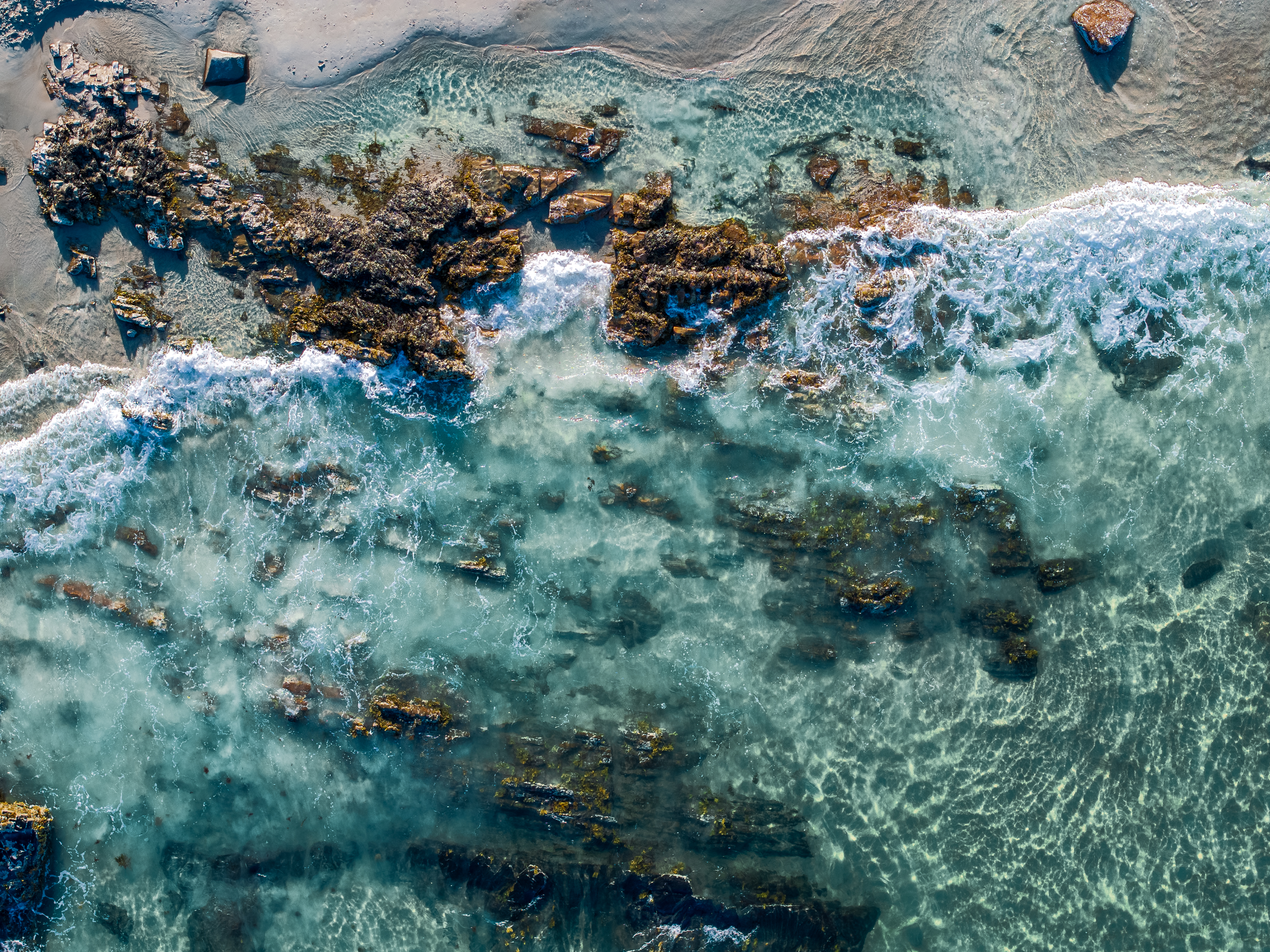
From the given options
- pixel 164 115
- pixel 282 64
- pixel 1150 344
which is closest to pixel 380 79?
pixel 282 64

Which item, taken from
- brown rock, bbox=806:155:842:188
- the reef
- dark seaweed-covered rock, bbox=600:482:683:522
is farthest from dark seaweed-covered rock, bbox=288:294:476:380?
the reef

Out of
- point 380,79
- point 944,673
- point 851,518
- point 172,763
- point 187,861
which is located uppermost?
point 380,79

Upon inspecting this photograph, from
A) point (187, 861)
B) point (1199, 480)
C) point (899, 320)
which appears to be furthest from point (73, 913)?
→ point (1199, 480)

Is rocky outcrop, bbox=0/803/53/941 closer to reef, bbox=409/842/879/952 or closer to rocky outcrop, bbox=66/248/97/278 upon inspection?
reef, bbox=409/842/879/952

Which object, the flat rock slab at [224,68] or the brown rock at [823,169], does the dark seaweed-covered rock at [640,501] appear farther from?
the flat rock slab at [224,68]

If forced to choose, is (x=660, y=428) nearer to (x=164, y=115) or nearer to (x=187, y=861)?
(x=164, y=115)

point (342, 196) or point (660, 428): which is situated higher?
point (342, 196)
